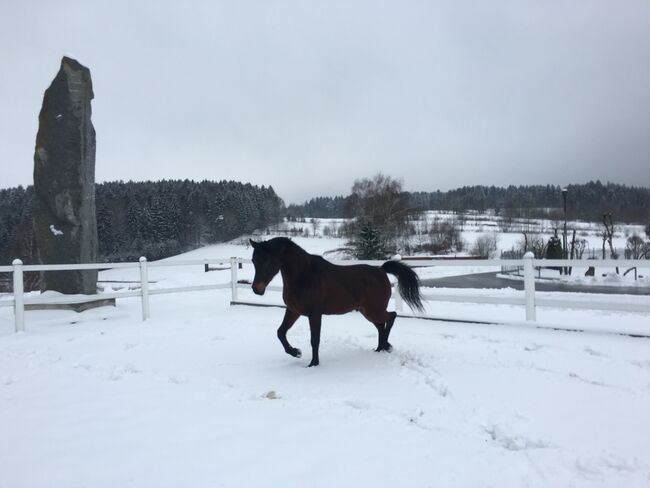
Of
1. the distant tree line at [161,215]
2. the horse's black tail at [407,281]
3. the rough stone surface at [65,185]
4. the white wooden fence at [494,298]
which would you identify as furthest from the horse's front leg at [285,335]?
the distant tree line at [161,215]

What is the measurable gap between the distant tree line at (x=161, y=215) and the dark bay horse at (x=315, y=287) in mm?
52857

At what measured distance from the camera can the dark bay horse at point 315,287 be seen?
15.8ft

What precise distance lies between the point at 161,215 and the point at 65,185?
55.9m

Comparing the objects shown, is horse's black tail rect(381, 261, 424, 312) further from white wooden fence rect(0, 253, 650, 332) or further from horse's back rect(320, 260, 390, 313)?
white wooden fence rect(0, 253, 650, 332)

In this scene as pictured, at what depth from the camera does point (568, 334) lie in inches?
242

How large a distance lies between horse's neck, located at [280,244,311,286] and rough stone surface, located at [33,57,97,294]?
21.9 feet

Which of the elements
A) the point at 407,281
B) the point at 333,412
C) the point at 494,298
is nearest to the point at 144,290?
the point at 407,281

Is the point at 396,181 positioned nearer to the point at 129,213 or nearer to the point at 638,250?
the point at 638,250

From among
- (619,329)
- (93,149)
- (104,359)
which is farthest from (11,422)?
(93,149)

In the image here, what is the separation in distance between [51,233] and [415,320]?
27.0 feet

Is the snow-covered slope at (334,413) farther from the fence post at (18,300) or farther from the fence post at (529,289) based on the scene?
the fence post at (18,300)

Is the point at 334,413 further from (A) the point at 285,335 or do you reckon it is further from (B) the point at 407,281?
(B) the point at 407,281

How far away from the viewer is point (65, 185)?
31.8 feet

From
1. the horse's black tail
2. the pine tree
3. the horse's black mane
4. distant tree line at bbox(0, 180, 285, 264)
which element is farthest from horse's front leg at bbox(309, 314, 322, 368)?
distant tree line at bbox(0, 180, 285, 264)
